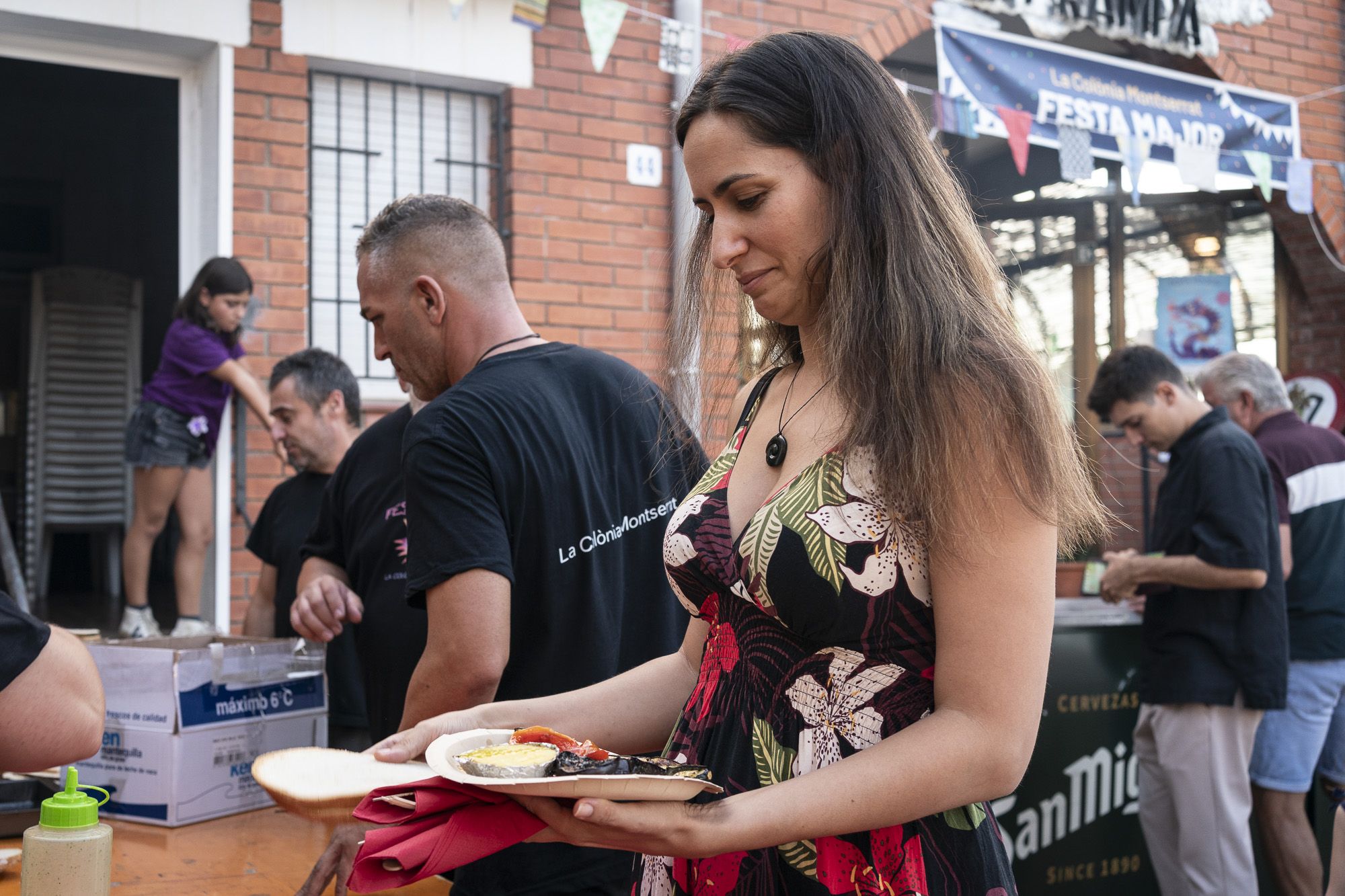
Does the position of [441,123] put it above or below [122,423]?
above

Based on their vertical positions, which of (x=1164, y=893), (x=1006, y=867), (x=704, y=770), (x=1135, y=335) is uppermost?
(x=1135, y=335)

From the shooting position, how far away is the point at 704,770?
1140 millimetres

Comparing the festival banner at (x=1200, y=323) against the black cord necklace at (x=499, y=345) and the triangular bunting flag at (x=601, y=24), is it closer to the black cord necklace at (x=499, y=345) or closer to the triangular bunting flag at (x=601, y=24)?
the triangular bunting flag at (x=601, y=24)

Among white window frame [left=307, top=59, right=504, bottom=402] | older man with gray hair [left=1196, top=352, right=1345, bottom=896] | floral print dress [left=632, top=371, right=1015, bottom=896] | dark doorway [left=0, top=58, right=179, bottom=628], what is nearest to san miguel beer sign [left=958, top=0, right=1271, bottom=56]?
older man with gray hair [left=1196, top=352, right=1345, bottom=896]

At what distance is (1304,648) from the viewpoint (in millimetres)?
4520

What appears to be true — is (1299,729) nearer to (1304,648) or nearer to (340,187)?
(1304,648)

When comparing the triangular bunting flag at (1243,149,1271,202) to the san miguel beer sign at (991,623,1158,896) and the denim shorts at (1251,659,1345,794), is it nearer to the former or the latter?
the denim shorts at (1251,659,1345,794)

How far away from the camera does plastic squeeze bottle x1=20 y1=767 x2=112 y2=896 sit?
1.58m

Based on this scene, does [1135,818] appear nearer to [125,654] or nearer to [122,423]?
[125,654]

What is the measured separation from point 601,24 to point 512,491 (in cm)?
360

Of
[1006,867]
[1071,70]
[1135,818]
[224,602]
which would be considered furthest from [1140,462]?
[1006,867]

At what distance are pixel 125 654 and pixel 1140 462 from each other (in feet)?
23.8

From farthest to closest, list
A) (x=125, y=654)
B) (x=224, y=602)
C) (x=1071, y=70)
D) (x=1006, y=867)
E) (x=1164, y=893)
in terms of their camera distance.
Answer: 1. (x=1071, y=70)
2. (x=224, y=602)
3. (x=1164, y=893)
4. (x=125, y=654)
5. (x=1006, y=867)

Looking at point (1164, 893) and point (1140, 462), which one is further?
point (1140, 462)
